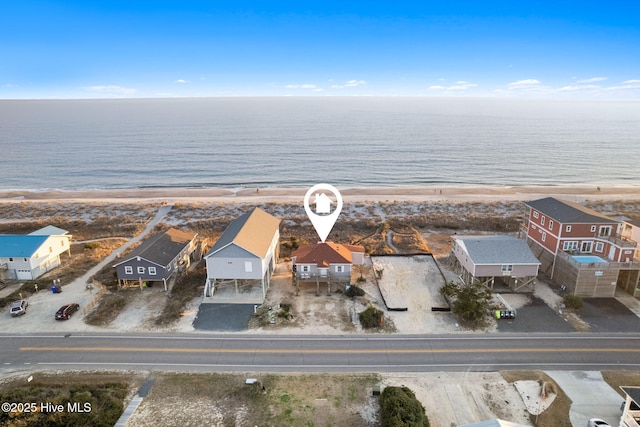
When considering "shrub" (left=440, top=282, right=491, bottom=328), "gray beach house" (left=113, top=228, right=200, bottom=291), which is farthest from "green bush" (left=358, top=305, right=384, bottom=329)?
"gray beach house" (left=113, top=228, right=200, bottom=291)

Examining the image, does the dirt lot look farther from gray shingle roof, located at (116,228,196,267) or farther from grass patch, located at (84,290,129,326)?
gray shingle roof, located at (116,228,196,267)

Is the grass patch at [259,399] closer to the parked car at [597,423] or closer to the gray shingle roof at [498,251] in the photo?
the parked car at [597,423]

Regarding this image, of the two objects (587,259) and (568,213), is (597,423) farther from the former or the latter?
(568,213)

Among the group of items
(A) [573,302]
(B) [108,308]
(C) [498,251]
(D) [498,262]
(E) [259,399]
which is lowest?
(E) [259,399]

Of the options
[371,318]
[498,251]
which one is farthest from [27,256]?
[498,251]

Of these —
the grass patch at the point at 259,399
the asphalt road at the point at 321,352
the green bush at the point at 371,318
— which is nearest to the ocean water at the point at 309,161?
the green bush at the point at 371,318
